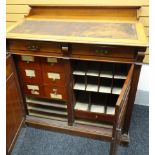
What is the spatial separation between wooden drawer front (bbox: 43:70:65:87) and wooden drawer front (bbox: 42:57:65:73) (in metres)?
0.03

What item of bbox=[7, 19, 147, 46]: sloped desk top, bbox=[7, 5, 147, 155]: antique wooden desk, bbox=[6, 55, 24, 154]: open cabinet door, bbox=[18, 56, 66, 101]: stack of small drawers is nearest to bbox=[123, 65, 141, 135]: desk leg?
bbox=[7, 5, 147, 155]: antique wooden desk

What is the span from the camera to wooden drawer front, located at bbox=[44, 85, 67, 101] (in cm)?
160

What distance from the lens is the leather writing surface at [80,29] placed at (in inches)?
52.2

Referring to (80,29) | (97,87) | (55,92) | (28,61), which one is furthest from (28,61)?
(97,87)

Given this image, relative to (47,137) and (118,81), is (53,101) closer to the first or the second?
(47,137)

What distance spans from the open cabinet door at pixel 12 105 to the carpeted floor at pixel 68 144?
5.1 inches

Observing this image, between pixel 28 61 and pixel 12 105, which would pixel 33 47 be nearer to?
pixel 28 61

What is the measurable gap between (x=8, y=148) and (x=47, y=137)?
1.18ft

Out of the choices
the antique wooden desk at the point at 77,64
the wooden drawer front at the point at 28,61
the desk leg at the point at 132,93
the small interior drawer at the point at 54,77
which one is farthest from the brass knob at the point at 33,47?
the desk leg at the point at 132,93

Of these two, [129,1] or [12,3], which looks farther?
[12,3]

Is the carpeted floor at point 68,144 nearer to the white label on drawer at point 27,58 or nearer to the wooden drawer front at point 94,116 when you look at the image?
the wooden drawer front at point 94,116
